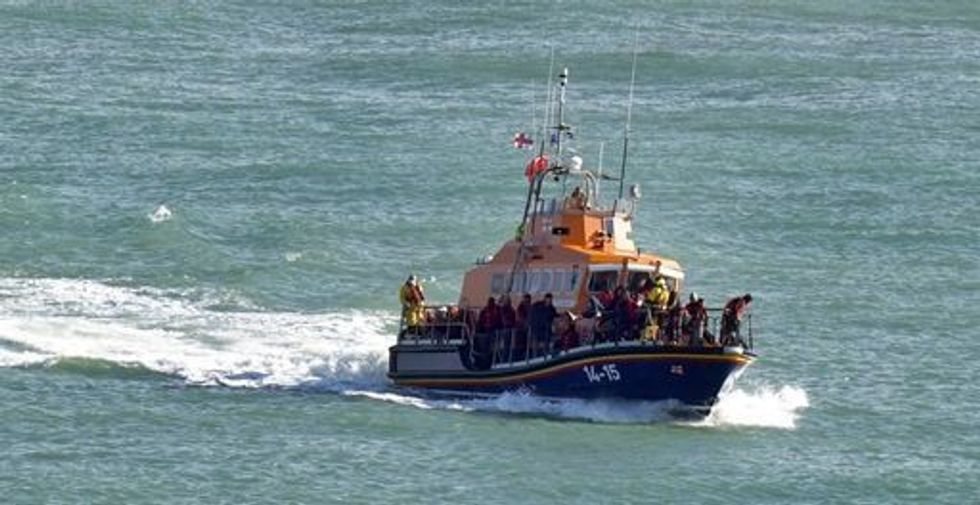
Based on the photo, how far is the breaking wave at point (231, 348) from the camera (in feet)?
151

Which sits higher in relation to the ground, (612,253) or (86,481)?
(612,253)

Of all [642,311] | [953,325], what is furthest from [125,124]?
[642,311]

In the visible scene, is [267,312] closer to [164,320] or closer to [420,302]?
[164,320]

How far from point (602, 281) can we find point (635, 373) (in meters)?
2.29

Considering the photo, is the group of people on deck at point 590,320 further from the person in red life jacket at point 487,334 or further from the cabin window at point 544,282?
the cabin window at point 544,282

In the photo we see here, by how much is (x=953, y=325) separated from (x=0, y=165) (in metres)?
25.2

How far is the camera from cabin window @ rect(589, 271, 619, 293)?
46344 mm

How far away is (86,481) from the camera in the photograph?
4016 centimetres

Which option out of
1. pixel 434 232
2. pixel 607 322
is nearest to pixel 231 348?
pixel 607 322

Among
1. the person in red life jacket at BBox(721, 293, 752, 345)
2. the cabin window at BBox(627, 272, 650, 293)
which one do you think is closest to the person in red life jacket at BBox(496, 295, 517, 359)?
the cabin window at BBox(627, 272, 650, 293)

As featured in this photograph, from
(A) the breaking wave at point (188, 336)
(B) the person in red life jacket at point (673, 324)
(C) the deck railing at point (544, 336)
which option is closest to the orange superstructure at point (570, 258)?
(C) the deck railing at point (544, 336)

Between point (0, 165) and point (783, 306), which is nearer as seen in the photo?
point (783, 306)

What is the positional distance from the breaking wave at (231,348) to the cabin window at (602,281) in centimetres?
210

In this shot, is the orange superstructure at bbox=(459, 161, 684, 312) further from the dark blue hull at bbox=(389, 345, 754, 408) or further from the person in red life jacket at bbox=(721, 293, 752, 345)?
the person in red life jacket at bbox=(721, 293, 752, 345)
